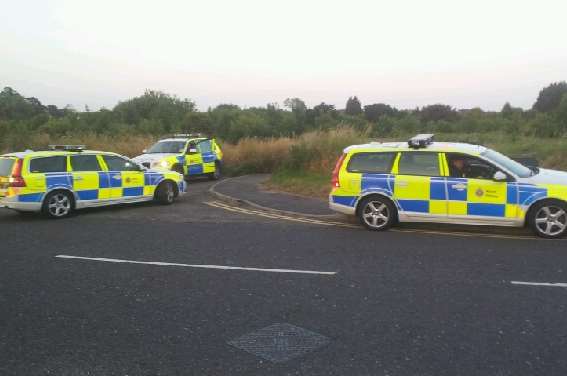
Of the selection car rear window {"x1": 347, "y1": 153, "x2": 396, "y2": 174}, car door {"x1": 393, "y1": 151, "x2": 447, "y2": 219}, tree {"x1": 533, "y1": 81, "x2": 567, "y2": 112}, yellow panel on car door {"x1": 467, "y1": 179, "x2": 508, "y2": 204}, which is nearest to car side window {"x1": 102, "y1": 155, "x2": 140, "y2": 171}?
car rear window {"x1": 347, "y1": 153, "x2": 396, "y2": 174}

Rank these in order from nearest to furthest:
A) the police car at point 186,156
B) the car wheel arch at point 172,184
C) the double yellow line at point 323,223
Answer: the double yellow line at point 323,223, the car wheel arch at point 172,184, the police car at point 186,156

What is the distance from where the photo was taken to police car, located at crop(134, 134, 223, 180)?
17.0 meters

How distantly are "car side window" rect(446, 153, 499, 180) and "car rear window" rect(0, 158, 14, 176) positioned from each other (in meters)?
8.54

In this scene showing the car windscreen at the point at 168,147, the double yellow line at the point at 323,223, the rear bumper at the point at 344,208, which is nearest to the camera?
the double yellow line at the point at 323,223

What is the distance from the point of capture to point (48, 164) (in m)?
10.9

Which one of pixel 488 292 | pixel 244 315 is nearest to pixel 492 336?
pixel 488 292

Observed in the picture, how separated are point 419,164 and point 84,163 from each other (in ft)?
23.7

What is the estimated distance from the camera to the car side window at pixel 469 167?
8438 millimetres

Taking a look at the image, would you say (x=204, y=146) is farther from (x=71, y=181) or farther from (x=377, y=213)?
(x=377, y=213)

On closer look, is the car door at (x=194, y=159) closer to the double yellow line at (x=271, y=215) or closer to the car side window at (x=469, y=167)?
the double yellow line at (x=271, y=215)

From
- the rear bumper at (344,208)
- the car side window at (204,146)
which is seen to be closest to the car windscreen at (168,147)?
the car side window at (204,146)

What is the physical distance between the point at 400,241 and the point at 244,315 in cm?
393

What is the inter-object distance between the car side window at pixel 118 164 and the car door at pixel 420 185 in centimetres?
652

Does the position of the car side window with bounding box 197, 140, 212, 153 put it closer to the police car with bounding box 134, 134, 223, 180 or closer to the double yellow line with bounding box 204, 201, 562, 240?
the police car with bounding box 134, 134, 223, 180
